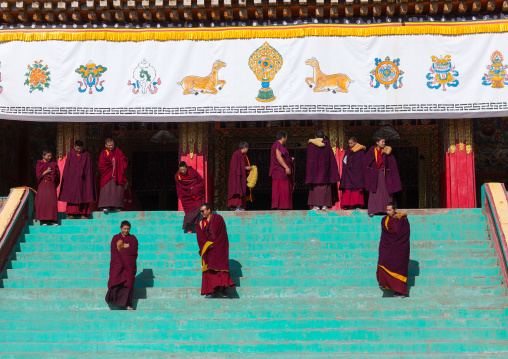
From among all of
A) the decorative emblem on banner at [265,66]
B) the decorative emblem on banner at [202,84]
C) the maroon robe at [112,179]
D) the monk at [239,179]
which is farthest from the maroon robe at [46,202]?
the decorative emblem on banner at [265,66]

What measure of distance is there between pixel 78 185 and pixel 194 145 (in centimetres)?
280

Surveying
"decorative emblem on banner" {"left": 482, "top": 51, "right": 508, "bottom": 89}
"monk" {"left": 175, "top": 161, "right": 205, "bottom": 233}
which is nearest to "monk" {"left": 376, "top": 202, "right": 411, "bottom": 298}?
"monk" {"left": 175, "top": 161, "right": 205, "bottom": 233}

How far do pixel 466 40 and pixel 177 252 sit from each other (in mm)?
6373

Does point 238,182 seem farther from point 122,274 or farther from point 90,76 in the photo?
point 90,76

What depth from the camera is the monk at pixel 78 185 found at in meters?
12.7

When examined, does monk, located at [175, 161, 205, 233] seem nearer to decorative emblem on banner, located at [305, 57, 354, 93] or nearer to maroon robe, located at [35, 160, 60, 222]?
maroon robe, located at [35, 160, 60, 222]

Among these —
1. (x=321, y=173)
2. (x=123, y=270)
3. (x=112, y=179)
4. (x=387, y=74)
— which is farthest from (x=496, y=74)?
(x=123, y=270)

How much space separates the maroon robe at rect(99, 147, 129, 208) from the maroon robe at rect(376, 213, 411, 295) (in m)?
4.36

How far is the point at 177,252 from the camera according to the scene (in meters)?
11.3

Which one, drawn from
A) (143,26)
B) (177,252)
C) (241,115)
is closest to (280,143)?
(241,115)

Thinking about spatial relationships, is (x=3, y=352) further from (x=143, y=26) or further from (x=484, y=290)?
(x=143, y=26)

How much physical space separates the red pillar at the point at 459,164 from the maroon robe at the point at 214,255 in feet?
18.1

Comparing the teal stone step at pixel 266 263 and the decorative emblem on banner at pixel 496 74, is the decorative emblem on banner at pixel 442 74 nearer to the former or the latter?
the decorative emblem on banner at pixel 496 74

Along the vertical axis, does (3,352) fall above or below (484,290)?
below
